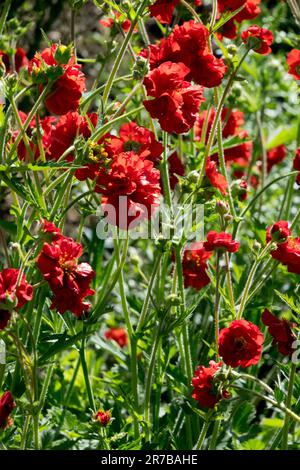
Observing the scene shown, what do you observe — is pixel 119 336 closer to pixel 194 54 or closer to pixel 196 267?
pixel 196 267

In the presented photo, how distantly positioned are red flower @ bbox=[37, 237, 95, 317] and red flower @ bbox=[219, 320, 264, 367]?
253 millimetres

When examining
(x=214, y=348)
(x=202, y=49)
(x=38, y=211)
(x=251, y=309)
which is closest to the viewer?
(x=38, y=211)

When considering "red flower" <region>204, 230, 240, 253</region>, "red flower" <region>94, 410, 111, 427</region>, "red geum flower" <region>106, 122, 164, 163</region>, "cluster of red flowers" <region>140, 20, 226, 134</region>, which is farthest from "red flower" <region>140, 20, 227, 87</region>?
"red flower" <region>94, 410, 111, 427</region>

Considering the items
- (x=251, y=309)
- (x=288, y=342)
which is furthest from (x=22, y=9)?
(x=288, y=342)

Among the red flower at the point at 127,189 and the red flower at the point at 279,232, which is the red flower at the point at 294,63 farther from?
the red flower at the point at 127,189

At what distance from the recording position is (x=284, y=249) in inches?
59.6

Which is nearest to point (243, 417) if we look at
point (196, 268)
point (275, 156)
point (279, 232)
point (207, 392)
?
point (196, 268)

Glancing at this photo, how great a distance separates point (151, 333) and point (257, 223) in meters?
0.37

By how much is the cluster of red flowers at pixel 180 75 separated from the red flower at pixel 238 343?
0.36 meters

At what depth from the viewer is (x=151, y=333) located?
1.90 m

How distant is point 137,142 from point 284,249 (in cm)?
34

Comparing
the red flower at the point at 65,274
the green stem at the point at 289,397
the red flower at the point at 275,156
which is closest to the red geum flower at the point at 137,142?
the red flower at the point at 65,274
